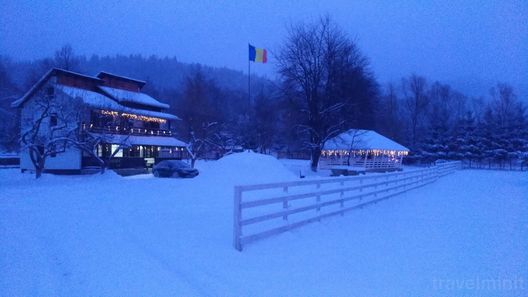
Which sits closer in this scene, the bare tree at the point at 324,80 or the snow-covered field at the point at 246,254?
the snow-covered field at the point at 246,254

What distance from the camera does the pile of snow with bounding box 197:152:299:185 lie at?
49.3ft

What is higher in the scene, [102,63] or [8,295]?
[102,63]

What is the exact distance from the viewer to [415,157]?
55906 millimetres

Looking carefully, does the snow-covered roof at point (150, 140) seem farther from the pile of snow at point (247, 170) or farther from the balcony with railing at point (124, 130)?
the pile of snow at point (247, 170)

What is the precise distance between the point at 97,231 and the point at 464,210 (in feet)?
35.4

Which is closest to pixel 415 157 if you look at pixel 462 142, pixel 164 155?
pixel 462 142

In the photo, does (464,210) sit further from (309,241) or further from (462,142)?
(462,142)

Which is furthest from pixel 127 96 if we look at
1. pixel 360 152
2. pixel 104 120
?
pixel 360 152

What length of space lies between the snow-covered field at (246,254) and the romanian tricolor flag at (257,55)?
22.3 metres

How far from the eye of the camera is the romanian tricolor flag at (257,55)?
100ft

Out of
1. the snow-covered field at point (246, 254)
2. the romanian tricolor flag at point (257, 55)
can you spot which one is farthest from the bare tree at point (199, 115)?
the snow-covered field at point (246, 254)

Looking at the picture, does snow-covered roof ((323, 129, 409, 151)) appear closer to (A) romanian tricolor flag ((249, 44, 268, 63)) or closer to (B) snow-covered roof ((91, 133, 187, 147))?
(A) romanian tricolor flag ((249, 44, 268, 63))

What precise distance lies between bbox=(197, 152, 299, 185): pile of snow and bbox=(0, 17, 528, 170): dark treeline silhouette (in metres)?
10.7

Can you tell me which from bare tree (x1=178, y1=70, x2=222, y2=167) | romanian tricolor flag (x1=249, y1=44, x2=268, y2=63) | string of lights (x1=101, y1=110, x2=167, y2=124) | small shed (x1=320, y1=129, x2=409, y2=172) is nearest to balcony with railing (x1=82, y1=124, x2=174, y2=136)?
string of lights (x1=101, y1=110, x2=167, y2=124)
